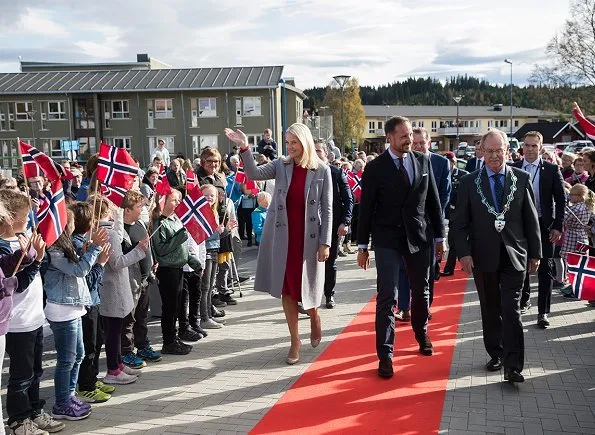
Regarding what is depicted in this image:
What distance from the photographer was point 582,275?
5281 mm

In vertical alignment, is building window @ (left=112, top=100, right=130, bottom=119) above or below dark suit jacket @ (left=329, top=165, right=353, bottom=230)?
above

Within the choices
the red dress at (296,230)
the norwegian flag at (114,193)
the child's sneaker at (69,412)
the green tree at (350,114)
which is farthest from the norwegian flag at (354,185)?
the green tree at (350,114)

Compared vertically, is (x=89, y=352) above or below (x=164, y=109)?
below

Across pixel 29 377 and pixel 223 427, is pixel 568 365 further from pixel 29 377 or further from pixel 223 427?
pixel 29 377

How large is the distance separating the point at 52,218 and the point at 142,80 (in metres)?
44.8

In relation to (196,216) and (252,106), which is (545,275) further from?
(252,106)

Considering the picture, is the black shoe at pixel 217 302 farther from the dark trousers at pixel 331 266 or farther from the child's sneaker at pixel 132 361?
the child's sneaker at pixel 132 361

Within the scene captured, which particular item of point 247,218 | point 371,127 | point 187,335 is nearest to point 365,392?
point 187,335

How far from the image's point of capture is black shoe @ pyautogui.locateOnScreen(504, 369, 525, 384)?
529 cm

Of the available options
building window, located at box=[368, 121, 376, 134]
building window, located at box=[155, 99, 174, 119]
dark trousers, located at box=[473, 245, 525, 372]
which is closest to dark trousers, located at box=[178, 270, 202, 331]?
dark trousers, located at box=[473, 245, 525, 372]

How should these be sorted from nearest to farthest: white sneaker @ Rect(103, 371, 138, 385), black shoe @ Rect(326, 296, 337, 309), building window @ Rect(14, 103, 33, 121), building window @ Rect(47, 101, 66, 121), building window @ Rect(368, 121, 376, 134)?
white sneaker @ Rect(103, 371, 138, 385) < black shoe @ Rect(326, 296, 337, 309) < building window @ Rect(14, 103, 33, 121) < building window @ Rect(47, 101, 66, 121) < building window @ Rect(368, 121, 376, 134)

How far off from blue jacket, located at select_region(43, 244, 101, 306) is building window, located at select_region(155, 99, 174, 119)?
43367 millimetres

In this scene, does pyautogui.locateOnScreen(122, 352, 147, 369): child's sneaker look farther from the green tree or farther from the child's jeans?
the green tree

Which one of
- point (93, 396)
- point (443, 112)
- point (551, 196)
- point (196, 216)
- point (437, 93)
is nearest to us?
point (93, 396)
